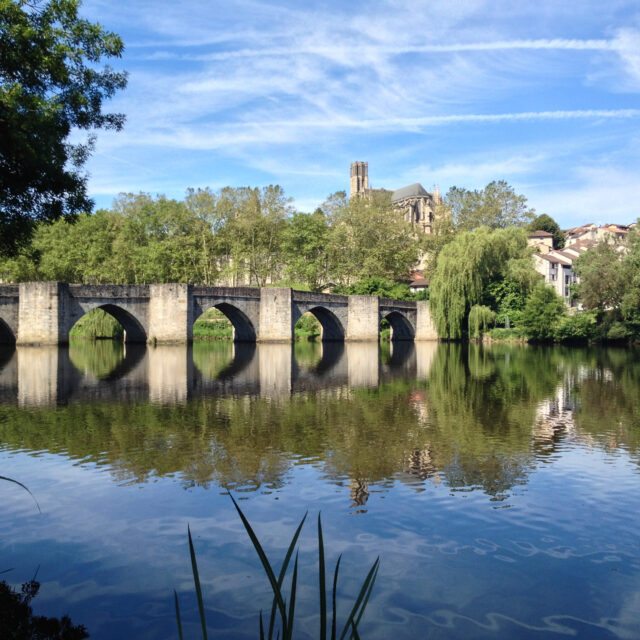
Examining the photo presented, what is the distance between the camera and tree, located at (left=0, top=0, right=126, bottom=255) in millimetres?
9906

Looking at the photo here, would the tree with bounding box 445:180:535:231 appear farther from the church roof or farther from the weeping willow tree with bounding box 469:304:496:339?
the church roof

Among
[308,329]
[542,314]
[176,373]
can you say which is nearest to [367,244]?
[308,329]

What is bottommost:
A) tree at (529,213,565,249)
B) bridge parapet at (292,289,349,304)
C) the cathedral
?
bridge parapet at (292,289,349,304)

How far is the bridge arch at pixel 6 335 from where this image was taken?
38.1 m

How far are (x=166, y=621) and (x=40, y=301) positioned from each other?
112ft

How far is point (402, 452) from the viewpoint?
10.6 metres

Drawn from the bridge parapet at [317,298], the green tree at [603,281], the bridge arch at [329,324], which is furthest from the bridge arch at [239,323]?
the green tree at [603,281]

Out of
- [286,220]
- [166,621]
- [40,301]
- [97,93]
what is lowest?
[166,621]

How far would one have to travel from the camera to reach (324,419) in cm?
1405

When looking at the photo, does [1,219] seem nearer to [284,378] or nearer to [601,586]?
[601,586]

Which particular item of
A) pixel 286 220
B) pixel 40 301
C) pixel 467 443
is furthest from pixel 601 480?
pixel 286 220

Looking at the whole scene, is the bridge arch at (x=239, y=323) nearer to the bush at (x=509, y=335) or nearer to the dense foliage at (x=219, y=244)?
the dense foliage at (x=219, y=244)

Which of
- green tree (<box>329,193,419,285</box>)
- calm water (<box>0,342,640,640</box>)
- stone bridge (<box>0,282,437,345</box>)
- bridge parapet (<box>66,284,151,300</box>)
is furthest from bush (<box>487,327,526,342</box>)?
calm water (<box>0,342,640,640</box>)

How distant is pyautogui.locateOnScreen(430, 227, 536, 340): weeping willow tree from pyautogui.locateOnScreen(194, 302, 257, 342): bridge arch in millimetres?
13446
